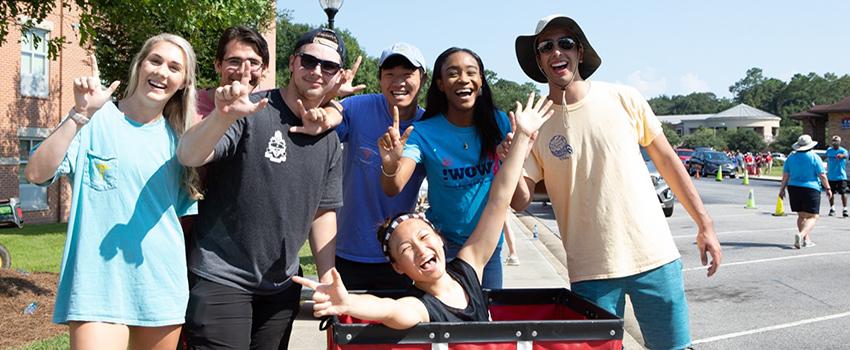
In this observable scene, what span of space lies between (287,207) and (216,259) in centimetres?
32

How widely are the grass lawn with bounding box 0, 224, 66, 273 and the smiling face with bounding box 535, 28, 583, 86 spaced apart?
27.8 ft

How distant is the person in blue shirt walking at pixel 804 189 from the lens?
11.6 meters

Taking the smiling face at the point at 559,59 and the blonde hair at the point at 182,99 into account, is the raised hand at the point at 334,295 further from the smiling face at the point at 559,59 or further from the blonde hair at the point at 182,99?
the smiling face at the point at 559,59

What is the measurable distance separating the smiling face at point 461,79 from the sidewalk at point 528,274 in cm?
182

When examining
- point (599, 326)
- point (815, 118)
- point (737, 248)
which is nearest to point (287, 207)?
point (599, 326)

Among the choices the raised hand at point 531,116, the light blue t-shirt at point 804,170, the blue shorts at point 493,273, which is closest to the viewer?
the raised hand at point 531,116

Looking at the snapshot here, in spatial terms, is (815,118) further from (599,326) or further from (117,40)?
(599,326)

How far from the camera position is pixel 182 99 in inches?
108

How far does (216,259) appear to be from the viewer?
9.00 ft

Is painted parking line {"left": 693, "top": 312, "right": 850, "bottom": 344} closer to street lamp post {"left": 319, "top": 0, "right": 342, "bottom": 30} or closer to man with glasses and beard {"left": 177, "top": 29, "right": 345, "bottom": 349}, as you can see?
man with glasses and beard {"left": 177, "top": 29, "right": 345, "bottom": 349}

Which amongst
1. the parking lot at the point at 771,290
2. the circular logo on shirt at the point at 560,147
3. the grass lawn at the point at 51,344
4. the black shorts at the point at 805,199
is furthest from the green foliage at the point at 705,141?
the circular logo on shirt at the point at 560,147

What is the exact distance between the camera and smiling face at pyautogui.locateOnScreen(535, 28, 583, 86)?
3.14 metres

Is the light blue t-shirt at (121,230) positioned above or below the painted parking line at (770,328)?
above

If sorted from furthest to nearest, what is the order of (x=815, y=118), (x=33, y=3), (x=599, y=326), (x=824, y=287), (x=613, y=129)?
(x=815, y=118), (x=824, y=287), (x=33, y=3), (x=613, y=129), (x=599, y=326)
